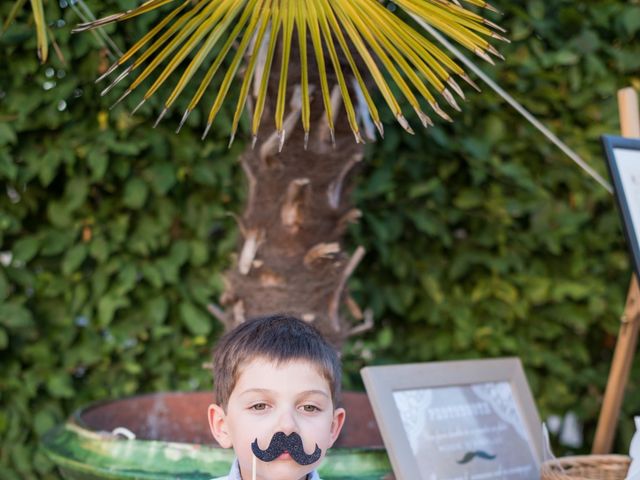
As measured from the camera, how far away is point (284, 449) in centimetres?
142

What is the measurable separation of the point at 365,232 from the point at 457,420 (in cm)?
109

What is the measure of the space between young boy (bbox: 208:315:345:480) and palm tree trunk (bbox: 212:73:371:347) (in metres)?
0.65

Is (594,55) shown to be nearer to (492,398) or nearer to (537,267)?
(537,267)

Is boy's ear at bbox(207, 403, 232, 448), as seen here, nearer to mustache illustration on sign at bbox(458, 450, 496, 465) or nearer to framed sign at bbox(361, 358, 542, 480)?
framed sign at bbox(361, 358, 542, 480)

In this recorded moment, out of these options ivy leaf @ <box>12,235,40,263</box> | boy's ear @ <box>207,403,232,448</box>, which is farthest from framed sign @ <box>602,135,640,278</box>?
ivy leaf @ <box>12,235,40,263</box>

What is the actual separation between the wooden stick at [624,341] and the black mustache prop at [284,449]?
3.82ft

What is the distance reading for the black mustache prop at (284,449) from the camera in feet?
4.67

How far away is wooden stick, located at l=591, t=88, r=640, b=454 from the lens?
2.26 metres

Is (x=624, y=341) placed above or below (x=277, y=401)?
below

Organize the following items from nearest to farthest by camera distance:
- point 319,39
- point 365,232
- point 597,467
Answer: point 319,39, point 597,467, point 365,232

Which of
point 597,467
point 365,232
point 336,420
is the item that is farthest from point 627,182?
point 365,232

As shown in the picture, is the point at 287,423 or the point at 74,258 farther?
the point at 74,258

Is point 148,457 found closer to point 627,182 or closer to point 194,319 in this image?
point 194,319

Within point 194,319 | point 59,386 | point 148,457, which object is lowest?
point 59,386
